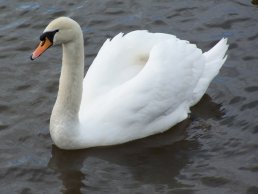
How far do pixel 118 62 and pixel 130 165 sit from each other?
4.35 feet

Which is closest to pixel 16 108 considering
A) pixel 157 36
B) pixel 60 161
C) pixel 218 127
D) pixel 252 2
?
pixel 60 161

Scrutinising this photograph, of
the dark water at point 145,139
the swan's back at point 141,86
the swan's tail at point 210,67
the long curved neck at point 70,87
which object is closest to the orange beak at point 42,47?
the long curved neck at point 70,87

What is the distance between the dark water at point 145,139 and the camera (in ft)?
25.7

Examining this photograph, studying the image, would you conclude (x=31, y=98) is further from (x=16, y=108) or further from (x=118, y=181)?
(x=118, y=181)

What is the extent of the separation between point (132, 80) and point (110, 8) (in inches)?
140

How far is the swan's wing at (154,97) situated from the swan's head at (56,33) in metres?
0.95

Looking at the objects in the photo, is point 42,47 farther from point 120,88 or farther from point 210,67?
point 210,67

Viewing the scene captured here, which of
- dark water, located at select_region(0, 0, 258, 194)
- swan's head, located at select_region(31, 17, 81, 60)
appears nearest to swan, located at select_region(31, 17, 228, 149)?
swan's head, located at select_region(31, 17, 81, 60)

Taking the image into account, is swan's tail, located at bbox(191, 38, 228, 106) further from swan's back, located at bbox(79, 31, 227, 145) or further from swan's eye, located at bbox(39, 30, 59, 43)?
swan's eye, located at bbox(39, 30, 59, 43)

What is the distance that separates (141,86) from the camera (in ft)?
26.8

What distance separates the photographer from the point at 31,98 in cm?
941

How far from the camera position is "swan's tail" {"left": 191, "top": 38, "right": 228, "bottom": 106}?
358 inches

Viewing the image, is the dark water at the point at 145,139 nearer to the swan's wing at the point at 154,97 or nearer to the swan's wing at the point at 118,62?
the swan's wing at the point at 154,97

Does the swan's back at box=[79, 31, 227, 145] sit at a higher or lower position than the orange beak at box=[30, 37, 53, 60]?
lower
